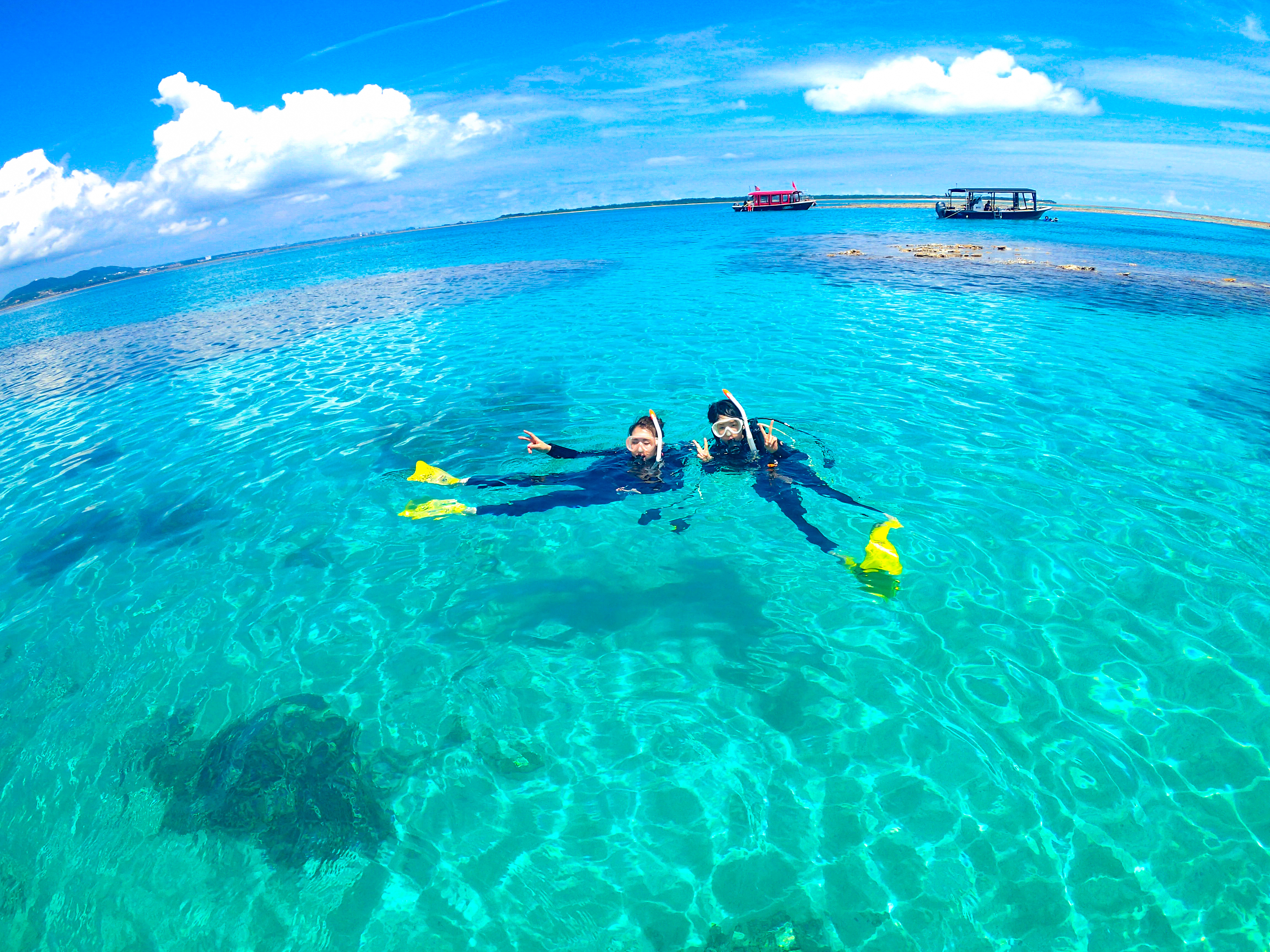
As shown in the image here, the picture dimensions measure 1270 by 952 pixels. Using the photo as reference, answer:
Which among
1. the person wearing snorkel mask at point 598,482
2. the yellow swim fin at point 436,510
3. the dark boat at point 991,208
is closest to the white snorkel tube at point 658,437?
the person wearing snorkel mask at point 598,482

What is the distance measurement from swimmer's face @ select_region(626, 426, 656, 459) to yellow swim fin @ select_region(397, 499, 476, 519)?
132 inches

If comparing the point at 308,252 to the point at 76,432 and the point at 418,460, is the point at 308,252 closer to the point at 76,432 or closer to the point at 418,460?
the point at 76,432

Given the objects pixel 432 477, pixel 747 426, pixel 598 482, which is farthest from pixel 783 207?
pixel 432 477

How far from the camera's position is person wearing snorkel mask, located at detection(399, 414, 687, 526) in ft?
35.3

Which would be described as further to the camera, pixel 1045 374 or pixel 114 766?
pixel 1045 374

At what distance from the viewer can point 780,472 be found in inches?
434

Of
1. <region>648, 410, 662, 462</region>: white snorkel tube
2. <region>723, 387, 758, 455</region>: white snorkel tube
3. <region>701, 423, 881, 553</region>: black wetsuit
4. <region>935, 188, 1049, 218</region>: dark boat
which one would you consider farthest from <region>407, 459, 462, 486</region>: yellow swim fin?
<region>935, 188, 1049, 218</region>: dark boat

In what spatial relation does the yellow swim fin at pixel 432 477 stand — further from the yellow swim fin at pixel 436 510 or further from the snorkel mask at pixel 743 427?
the snorkel mask at pixel 743 427

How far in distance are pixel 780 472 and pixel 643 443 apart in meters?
2.77

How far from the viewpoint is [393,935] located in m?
4.78

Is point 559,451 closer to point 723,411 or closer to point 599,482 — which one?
point 599,482

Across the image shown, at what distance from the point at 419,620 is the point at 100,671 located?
449 centimetres

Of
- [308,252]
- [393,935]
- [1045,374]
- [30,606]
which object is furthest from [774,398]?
[308,252]

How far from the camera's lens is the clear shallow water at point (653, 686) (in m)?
4.91
